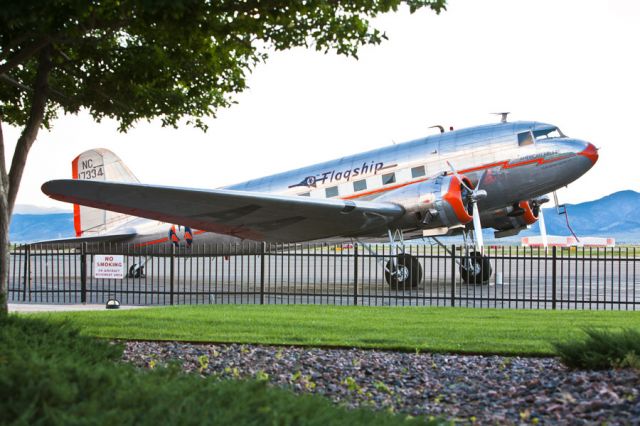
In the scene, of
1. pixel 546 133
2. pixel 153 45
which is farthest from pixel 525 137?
pixel 153 45

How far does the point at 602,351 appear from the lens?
→ 24.0 ft

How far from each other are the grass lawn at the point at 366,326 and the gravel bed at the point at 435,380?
0.63 meters

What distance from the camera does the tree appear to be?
8.10m

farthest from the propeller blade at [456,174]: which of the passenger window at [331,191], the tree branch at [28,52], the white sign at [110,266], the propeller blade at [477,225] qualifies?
the tree branch at [28,52]

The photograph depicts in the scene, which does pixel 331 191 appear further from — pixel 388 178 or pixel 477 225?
pixel 477 225

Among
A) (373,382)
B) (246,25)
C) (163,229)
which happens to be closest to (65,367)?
(373,382)

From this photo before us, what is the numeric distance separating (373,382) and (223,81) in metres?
6.15

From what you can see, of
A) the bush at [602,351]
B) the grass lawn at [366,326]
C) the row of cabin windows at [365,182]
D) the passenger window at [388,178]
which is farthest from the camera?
the passenger window at [388,178]

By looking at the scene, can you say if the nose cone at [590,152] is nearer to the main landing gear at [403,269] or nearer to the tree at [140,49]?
the main landing gear at [403,269]

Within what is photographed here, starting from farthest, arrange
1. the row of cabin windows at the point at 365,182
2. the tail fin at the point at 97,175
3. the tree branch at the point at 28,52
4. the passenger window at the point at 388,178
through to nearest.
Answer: the tail fin at the point at 97,175, the passenger window at the point at 388,178, the row of cabin windows at the point at 365,182, the tree branch at the point at 28,52

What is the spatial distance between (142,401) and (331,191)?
19354 mm

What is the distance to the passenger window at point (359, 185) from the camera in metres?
23.2

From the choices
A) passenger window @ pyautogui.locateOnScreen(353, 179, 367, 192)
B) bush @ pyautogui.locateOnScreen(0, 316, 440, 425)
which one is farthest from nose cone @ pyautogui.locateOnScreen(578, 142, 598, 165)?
bush @ pyautogui.locateOnScreen(0, 316, 440, 425)

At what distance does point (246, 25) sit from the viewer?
8.89 meters
